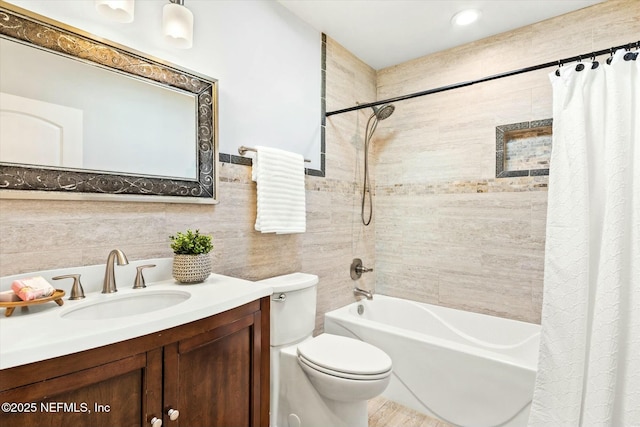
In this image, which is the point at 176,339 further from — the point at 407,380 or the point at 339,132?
the point at 339,132

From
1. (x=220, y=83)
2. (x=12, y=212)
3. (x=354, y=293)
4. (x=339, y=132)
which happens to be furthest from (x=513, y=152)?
(x=12, y=212)

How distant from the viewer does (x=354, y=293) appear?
2672 mm

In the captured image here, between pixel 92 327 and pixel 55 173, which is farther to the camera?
pixel 55 173

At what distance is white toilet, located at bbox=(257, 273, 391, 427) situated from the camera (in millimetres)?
1460

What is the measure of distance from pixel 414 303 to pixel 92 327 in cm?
229

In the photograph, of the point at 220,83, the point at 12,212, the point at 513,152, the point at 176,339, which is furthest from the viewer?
the point at 513,152

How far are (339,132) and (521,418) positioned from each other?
2.11 metres

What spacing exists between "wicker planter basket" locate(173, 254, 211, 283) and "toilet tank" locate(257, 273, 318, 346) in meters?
0.40

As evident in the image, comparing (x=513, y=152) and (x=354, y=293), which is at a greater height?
(x=513, y=152)

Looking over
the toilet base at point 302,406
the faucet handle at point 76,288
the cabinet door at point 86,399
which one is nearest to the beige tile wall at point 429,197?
the faucet handle at point 76,288

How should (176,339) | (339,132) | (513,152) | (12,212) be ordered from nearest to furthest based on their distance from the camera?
1. (176,339)
2. (12,212)
3. (513,152)
4. (339,132)

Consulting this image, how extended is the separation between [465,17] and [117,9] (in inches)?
81.4

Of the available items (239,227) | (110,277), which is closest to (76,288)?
(110,277)

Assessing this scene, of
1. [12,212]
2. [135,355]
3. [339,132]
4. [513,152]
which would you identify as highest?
[339,132]
